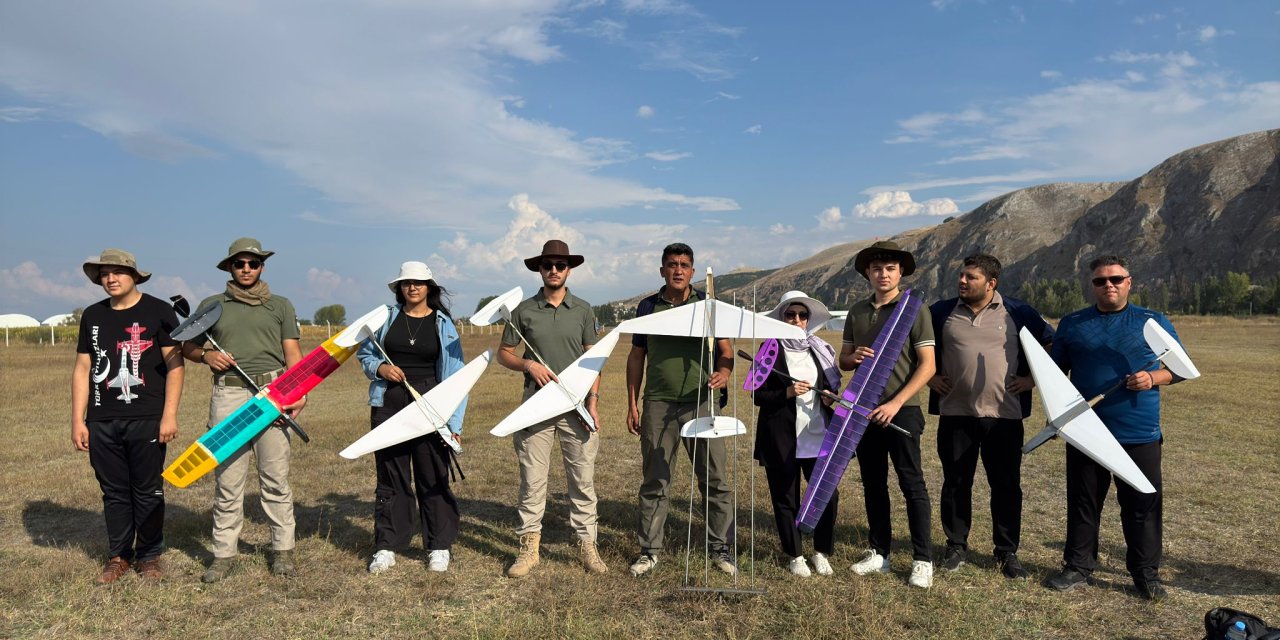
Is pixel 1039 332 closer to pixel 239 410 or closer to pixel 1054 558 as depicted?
pixel 1054 558

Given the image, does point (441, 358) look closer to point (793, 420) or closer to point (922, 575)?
point (793, 420)

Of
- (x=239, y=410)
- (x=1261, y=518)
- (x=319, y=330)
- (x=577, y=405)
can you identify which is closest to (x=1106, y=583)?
(x=1261, y=518)

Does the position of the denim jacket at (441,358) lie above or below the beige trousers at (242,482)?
above

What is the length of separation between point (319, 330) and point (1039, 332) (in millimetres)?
58764

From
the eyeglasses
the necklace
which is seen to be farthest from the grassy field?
the eyeglasses

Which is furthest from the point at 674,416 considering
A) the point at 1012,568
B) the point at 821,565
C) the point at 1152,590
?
the point at 1152,590

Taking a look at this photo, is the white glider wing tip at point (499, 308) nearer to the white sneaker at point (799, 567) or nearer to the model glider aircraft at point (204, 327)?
the model glider aircraft at point (204, 327)

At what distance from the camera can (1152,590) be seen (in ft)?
15.2

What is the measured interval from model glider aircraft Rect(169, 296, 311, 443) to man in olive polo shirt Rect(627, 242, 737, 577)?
97.8 inches

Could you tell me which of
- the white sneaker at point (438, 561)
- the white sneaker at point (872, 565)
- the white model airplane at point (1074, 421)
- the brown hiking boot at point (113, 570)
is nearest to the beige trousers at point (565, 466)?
the white sneaker at point (438, 561)

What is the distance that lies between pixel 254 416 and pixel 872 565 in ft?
15.2

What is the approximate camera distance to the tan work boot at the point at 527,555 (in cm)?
516

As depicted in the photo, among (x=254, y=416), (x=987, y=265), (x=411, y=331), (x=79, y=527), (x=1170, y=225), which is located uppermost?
(x=1170, y=225)

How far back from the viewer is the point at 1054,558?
18.1 feet
